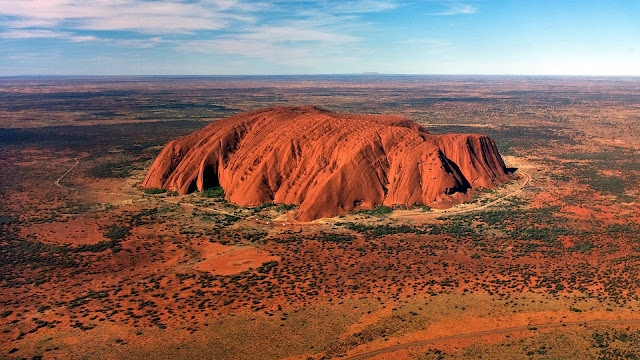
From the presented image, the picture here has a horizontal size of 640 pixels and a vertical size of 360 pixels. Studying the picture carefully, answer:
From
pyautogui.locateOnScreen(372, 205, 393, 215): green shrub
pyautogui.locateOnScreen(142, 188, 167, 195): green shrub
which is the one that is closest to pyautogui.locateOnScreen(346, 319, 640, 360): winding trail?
pyautogui.locateOnScreen(372, 205, 393, 215): green shrub

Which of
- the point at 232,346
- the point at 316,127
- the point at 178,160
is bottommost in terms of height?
the point at 232,346

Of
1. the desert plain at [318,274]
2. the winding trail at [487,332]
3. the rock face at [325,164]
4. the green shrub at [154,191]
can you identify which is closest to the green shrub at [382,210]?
the desert plain at [318,274]

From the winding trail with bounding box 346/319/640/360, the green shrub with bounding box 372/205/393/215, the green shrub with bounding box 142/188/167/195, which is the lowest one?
the winding trail with bounding box 346/319/640/360

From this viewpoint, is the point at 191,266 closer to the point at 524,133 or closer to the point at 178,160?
the point at 178,160

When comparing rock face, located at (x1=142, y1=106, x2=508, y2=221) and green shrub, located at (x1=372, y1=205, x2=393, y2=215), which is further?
rock face, located at (x1=142, y1=106, x2=508, y2=221)

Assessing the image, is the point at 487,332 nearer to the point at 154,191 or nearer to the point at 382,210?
the point at 382,210

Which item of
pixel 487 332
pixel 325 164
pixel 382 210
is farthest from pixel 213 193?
pixel 487 332

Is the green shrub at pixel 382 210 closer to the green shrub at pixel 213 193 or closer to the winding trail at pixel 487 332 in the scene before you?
the green shrub at pixel 213 193

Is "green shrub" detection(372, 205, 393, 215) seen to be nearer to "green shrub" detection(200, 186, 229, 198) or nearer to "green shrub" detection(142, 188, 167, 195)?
"green shrub" detection(200, 186, 229, 198)

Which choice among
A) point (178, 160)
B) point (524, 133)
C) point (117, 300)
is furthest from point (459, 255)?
point (524, 133)
